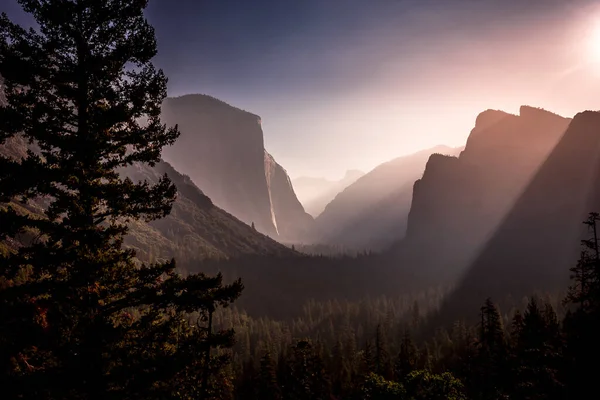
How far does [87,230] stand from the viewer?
10273 mm

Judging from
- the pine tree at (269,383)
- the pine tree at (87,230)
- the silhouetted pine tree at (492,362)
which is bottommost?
the pine tree at (269,383)

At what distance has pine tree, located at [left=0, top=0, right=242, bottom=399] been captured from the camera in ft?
29.7

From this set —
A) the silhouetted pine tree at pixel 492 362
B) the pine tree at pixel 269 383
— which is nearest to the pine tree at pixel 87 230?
the silhouetted pine tree at pixel 492 362

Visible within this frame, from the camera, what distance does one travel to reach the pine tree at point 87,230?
9.05 m

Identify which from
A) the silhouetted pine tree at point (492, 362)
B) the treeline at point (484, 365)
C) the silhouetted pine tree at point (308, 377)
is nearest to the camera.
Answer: the treeline at point (484, 365)

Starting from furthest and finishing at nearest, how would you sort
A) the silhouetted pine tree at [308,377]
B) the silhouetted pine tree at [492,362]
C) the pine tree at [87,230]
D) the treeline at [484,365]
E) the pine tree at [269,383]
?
the pine tree at [269,383] → the silhouetted pine tree at [308,377] → the silhouetted pine tree at [492,362] → the treeline at [484,365] → the pine tree at [87,230]

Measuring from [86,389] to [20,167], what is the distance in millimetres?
6030

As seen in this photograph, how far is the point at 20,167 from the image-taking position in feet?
30.8

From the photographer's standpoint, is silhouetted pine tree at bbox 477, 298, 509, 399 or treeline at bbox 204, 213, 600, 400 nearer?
treeline at bbox 204, 213, 600, 400

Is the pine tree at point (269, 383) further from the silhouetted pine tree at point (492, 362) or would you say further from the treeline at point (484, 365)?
the silhouetted pine tree at point (492, 362)

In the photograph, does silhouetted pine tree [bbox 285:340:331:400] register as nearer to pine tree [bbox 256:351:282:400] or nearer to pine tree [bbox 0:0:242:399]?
pine tree [bbox 256:351:282:400]

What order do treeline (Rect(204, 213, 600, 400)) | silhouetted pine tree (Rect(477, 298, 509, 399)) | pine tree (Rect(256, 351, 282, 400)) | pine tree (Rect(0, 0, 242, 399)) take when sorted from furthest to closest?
1. pine tree (Rect(256, 351, 282, 400))
2. silhouetted pine tree (Rect(477, 298, 509, 399))
3. treeline (Rect(204, 213, 600, 400))
4. pine tree (Rect(0, 0, 242, 399))

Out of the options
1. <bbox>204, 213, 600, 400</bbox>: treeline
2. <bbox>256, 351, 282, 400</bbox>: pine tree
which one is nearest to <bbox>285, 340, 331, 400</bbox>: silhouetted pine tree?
<bbox>204, 213, 600, 400</bbox>: treeline

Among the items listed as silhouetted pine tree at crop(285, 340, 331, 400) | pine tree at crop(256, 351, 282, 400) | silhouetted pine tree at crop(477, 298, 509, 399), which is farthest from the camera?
pine tree at crop(256, 351, 282, 400)
